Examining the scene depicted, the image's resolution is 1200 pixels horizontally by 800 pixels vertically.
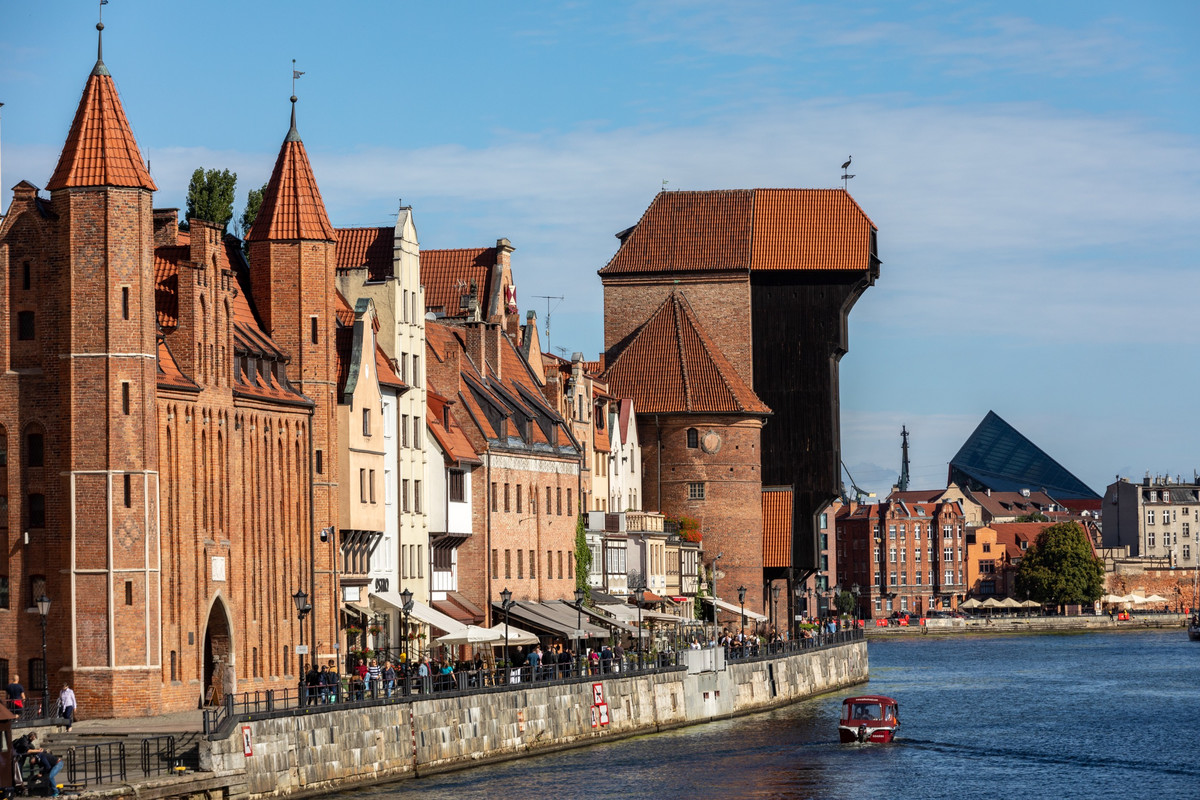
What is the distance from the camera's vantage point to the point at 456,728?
57.5 metres

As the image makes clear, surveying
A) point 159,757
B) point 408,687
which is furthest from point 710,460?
point 159,757

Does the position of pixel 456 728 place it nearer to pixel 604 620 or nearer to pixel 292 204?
pixel 292 204

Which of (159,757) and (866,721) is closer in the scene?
(159,757)

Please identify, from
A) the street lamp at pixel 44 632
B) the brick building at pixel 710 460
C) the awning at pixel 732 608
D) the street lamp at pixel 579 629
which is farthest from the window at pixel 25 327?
the brick building at pixel 710 460

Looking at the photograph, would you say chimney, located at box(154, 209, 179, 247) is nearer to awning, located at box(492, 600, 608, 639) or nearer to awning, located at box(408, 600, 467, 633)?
awning, located at box(408, 600, 467, 633)

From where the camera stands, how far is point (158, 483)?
176 feet

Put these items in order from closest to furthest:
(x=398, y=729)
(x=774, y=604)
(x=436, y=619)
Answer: (x=398, y=729), (x=436, y=619), (x=774, y=604)

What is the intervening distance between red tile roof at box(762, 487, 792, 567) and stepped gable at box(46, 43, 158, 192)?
68.5 meters

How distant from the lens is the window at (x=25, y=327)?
53625mm

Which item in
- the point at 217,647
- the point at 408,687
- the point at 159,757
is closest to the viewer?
the point at 159,757

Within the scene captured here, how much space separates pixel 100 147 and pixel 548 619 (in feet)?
102

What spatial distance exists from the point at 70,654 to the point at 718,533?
6471cm

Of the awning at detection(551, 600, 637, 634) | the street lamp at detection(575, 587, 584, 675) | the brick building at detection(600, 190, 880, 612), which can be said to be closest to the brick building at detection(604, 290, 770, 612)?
the brick building at detection(600, 190, 880, 612)

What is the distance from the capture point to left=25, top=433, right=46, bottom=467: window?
5331 cm
